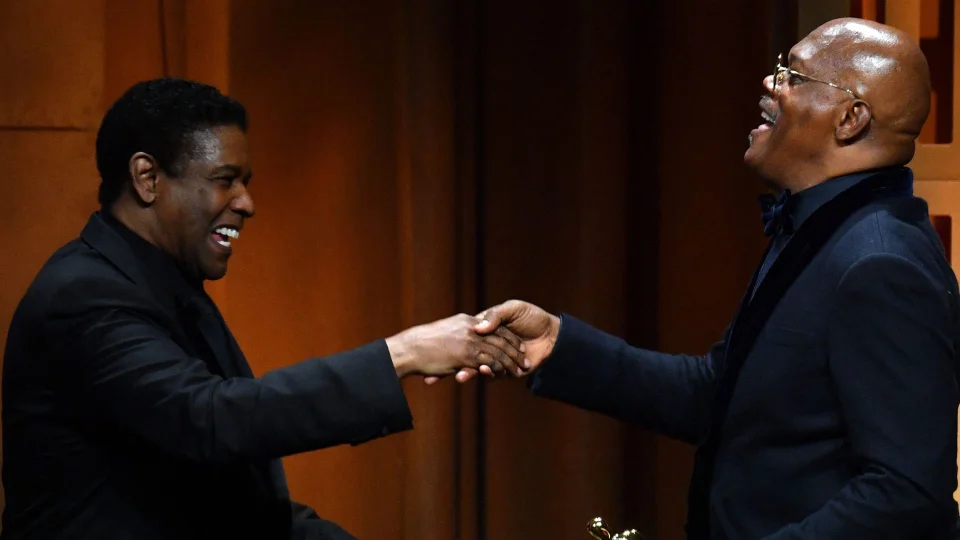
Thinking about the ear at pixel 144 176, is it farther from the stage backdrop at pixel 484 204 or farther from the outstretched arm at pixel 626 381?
the stage backdrop at pixel 484 204

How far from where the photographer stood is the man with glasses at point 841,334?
1505 mm

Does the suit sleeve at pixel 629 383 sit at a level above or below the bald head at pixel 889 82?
below

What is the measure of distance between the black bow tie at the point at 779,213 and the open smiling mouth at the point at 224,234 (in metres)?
0.93

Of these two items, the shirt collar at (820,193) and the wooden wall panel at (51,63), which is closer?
the shirt collar at (820,193)

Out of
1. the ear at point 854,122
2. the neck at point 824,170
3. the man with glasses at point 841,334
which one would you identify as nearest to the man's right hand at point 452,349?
the man with glasses at point 841,334

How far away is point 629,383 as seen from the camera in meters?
2.09

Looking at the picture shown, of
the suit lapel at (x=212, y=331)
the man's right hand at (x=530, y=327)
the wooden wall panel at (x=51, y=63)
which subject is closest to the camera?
the suit lapel at (x=212, y=331)

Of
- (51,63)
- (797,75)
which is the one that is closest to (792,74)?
(797,75)

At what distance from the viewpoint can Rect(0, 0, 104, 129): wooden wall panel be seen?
2.71m

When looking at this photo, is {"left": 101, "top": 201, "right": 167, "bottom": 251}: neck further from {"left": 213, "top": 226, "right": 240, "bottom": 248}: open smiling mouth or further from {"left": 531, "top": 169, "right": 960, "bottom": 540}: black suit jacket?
{"left": 531, "top": 169, "right": 960, "bottom": 540}: black suit jacket

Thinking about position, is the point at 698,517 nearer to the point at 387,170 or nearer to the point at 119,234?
the point at 119,234

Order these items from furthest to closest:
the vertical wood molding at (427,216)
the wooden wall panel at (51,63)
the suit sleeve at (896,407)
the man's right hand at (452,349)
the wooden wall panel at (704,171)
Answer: the vertical wood molding at (427,216)
the wooden wall panel at (704,171)
the wooden wall panel at (51,63)
the man's right hand at (452,349)
the suit sleeve at (896,407)

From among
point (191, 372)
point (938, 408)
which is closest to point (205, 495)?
point (191, 372)

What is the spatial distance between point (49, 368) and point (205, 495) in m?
0.32
